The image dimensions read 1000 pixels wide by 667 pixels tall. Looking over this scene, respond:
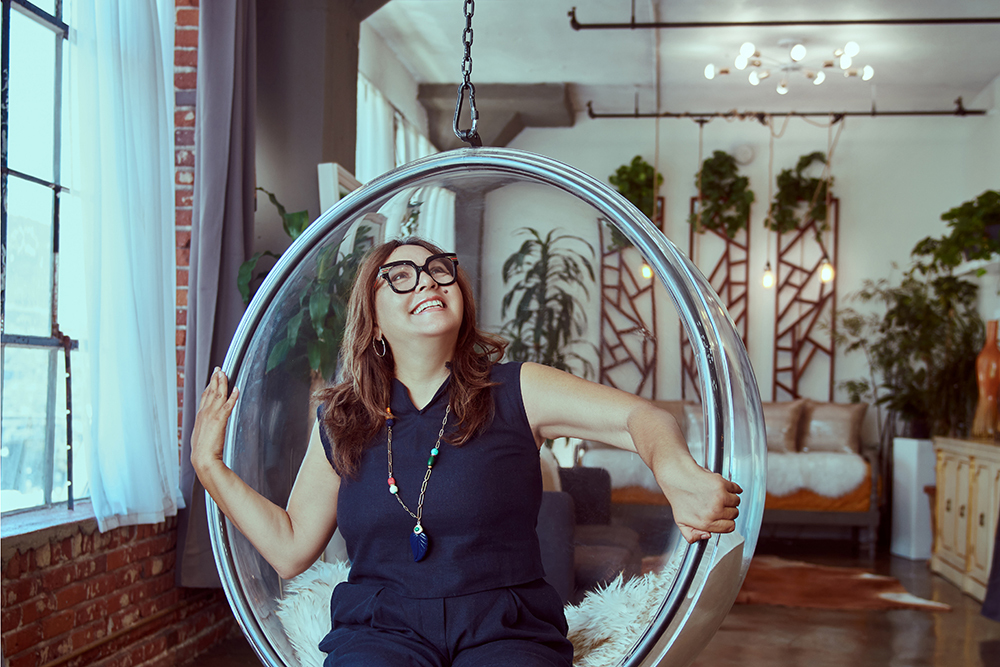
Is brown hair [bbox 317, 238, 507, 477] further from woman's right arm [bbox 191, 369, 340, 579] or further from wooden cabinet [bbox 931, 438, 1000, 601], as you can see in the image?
wooden cabinet [bbox 931, 438, 1000, 601]

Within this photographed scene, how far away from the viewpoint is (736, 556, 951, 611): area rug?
3.93 meters

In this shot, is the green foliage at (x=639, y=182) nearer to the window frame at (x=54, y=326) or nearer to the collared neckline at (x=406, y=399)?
the window frame at (x=54, y=326)

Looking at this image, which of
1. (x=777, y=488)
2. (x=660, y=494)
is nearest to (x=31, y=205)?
(x=660, y=494)

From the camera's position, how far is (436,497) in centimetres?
138

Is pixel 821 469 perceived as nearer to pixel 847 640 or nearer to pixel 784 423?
pixel 784 423

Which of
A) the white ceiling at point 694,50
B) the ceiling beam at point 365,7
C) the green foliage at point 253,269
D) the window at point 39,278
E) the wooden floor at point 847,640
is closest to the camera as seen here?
the window at point 39,278

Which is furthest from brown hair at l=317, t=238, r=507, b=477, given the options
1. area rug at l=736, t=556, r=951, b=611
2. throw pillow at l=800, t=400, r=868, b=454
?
throw pillow at l=800, t=400, r=868, b=454

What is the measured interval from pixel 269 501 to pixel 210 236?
1351mm

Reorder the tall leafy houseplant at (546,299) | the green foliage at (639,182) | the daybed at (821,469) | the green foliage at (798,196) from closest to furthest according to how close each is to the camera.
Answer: the tall leafy houseplant at (546,299) → the daybed at (821,469) → the green foliage at (798,196) → the green foliage at (639,182)

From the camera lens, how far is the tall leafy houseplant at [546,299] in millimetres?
1679

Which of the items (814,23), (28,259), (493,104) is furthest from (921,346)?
(28,259)

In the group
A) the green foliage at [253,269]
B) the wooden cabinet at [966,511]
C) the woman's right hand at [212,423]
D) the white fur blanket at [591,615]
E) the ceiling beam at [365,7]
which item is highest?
the ceiling beam at [365,7]

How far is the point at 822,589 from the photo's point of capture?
424cm

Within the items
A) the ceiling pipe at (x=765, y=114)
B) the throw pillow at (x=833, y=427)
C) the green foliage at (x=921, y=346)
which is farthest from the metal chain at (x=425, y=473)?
the ceiling pipe at (x=765, y=114)
